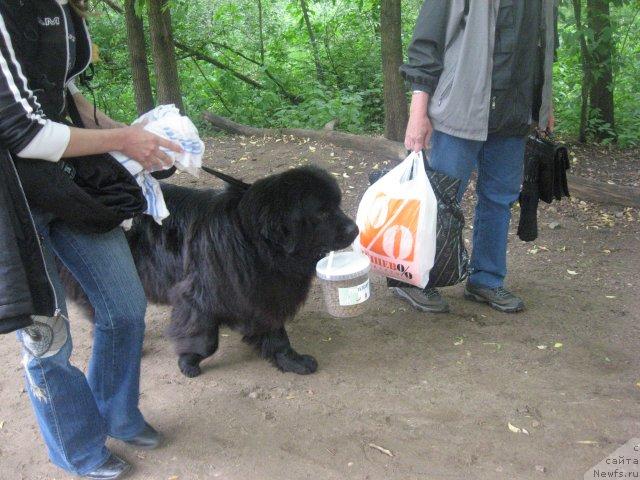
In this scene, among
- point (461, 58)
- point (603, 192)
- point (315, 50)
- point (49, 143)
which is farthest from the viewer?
point (315, 50)

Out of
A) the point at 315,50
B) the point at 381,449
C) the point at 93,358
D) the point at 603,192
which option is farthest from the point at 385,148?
the point at 315,50

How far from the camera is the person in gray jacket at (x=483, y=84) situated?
293cm

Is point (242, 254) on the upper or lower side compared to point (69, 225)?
lower

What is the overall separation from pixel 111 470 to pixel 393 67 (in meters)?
4.57

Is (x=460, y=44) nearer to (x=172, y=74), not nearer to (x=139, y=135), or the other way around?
(x=139, y=135)

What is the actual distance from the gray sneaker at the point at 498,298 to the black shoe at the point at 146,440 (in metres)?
1.98

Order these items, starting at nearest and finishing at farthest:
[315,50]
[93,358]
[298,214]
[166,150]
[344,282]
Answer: [166,150] < [93,358] < [298,214] < [344,282] < [315,50]

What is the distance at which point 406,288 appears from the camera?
3564 millimetres

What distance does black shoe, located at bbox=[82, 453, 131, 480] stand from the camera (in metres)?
2.22

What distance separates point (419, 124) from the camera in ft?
10.2

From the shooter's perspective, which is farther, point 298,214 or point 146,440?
point 298,214

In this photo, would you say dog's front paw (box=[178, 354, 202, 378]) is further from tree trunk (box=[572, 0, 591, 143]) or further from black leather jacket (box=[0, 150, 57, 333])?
tree trunk (box=[572, 0, 591, 143])

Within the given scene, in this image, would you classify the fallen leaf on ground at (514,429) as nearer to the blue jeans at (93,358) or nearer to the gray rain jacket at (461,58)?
the gray rain jacket at (461,58)

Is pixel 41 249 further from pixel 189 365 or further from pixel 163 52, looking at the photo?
pixel 163 52
